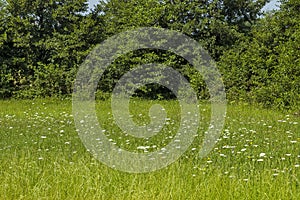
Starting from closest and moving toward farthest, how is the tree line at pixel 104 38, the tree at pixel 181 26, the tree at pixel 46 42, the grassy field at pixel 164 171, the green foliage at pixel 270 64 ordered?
the grassy field at pixel 164 171
the green foliage at pixel 270 64
the tree line at pixel 104 38
the tree at pixel 181 26
the tree at pixel 46 42

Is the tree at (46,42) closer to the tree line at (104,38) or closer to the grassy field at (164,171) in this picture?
the tree line at (104,38)

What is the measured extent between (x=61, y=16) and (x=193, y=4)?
6231 millimetres

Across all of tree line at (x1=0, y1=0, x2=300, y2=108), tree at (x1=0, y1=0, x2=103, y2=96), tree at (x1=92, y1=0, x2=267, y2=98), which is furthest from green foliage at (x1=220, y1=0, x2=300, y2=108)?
tree at (x1=0, y1=0, x2=103, y2=96)

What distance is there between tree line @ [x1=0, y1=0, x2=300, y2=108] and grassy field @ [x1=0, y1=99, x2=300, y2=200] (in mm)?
8696

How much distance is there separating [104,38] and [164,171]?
47.8 ft

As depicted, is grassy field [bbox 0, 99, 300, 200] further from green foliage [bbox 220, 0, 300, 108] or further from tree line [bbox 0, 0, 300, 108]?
tree line [bbox 0, 0, 300, 108]

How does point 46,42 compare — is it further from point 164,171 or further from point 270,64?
point 164,171

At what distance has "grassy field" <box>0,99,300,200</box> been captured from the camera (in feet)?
13.8

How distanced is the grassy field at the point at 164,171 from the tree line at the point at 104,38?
8696 mm

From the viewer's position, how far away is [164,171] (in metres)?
5.02

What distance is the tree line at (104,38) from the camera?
55.2 feet

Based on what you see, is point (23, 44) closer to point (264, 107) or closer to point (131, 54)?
point (131, 54)

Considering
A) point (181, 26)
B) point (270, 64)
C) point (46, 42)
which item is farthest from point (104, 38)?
point (270, 64)

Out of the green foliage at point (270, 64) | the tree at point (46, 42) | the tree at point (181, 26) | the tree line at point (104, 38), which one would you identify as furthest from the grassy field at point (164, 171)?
the tree at point (46, 42)
